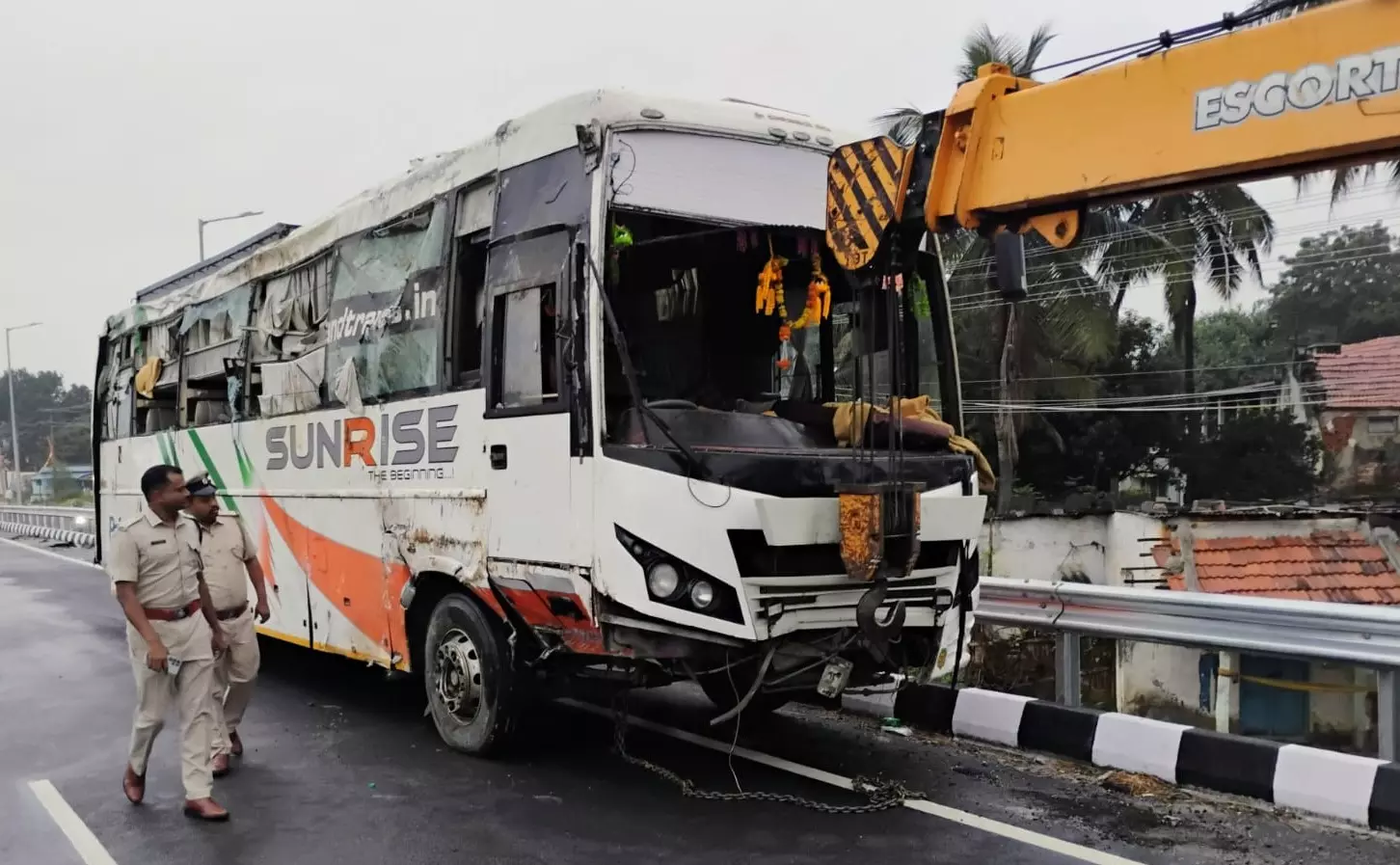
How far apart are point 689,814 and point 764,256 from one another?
2.94m

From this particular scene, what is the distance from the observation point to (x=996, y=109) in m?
4.59

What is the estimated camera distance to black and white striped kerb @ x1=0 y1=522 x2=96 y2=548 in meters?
26.3

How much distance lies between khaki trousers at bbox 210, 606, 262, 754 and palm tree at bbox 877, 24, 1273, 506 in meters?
20.1

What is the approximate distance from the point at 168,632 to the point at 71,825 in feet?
3.17

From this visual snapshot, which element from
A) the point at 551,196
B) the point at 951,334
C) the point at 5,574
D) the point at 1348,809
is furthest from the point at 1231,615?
the point at 5,574

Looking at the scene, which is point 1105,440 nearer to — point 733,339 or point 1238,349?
point 1238,349

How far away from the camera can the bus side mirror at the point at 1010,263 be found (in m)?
4.55

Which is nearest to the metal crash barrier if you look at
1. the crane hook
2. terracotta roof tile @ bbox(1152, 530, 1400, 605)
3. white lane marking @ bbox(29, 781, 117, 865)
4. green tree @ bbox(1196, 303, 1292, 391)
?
the crane hook

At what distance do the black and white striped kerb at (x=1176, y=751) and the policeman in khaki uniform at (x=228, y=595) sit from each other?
12.6 feet

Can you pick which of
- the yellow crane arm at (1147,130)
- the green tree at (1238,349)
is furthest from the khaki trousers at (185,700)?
the green tree at (1238,349)

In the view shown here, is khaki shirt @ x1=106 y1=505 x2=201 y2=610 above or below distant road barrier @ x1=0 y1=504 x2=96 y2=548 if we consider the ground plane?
above

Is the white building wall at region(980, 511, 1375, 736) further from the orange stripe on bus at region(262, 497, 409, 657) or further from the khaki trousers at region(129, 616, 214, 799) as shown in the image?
the khaki trousers at region(129, 616, 214, 799)

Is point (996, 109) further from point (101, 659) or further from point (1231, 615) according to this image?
point (101, 659)

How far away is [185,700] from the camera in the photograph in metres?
5.65
